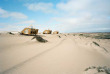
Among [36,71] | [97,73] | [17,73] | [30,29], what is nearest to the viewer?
[97,73]

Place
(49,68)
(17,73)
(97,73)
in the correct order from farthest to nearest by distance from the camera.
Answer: (49,68) → (17,73) → (97,73)

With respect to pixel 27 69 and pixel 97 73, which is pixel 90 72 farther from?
pixel 27 69

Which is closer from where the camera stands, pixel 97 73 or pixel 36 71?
pixel 97 73

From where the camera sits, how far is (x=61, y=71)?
1802mm

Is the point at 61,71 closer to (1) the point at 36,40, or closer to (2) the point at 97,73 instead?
(2) the point at 97,73

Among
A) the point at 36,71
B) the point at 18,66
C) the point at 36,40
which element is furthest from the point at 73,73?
the point at 36,40

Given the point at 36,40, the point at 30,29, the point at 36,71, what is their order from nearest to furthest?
the point at 36,71, the point at 36,40, the point at 30,29

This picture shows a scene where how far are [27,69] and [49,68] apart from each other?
1.95 ft

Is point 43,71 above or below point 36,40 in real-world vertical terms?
below

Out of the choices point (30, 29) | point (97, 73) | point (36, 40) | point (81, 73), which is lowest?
point (81, 73)

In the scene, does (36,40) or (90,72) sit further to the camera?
(36,40)

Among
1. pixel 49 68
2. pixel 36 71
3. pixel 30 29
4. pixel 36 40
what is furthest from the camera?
pixel 30 29

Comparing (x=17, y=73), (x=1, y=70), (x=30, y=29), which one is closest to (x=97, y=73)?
(x=17, y=73)

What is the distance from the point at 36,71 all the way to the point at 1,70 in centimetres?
86
